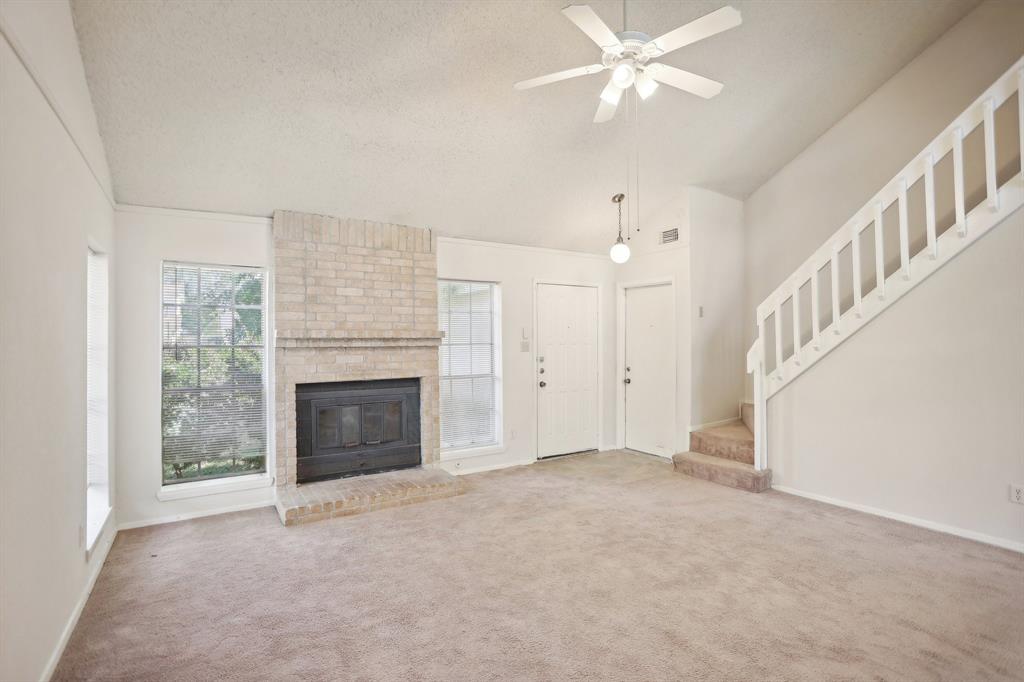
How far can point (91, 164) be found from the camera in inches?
126

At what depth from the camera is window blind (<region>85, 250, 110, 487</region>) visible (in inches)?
145

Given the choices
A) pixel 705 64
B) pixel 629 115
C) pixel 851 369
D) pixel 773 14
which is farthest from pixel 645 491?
pixel 773 14

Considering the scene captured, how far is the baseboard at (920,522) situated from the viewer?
3.50 meters

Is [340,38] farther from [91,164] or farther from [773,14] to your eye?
[773,14]

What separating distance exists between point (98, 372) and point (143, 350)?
0.46 m

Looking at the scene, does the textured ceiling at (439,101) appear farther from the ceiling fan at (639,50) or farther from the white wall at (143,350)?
the ceiling fan at (639,50)

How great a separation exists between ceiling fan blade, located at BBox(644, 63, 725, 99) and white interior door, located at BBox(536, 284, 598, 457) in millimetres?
3359

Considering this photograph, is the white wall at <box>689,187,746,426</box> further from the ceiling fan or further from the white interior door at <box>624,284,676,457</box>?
the ceiling fan

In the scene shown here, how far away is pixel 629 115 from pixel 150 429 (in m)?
4.73

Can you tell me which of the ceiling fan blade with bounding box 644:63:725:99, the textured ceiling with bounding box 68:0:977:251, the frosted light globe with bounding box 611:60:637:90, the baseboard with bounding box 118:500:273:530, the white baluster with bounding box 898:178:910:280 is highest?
the textured ceiling with bounding box 68:0:977:251

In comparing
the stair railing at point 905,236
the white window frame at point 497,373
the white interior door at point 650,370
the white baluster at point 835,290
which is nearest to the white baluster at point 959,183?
the stair railing at point 905,236

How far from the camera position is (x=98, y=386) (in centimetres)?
369

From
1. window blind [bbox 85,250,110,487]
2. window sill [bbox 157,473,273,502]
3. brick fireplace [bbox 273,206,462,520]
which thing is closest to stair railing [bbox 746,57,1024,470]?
brick fireplace [bbox 273,206,462,520]

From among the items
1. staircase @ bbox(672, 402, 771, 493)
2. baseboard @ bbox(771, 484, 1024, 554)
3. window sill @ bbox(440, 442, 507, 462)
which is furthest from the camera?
window sill @ bbox(440, 442, 507, 462)
